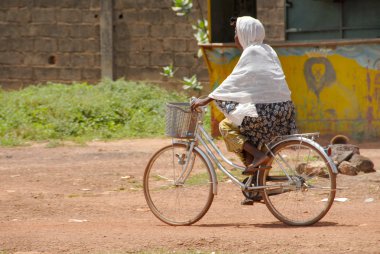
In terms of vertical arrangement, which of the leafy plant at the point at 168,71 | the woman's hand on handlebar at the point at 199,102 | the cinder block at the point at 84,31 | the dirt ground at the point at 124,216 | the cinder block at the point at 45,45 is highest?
the cinder block at the point at 84,31

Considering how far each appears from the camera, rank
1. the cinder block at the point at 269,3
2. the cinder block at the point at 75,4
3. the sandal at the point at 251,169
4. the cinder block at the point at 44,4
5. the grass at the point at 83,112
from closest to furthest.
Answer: the sandal at the point at 251,169 < the grass at the point at 83,112 < the cinder block at the point at 269,3 < the cinder block at the point at 75,4 < the cinder block at the point at 44,4

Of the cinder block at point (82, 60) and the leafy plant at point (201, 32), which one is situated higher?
the leafy plant at point (201, 32)

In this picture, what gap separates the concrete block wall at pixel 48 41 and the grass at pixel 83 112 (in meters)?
0.82

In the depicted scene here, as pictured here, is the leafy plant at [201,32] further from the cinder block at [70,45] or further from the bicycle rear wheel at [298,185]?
the bicycle rear wheel at [298,185]

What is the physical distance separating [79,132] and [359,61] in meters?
3.97

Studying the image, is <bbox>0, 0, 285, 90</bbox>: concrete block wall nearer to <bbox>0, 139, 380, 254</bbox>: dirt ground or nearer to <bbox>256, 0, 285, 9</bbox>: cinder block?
→ <bbox>256, 0, 285, 9</bbox>: cinder block

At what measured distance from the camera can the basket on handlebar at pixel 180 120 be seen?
610cm

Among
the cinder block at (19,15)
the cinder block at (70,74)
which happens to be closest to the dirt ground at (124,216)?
the cinder block at (70,74)

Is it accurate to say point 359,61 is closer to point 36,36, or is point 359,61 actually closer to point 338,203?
point 338,203

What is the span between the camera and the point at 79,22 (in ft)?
48.5

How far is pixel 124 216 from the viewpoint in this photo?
7.03 metres

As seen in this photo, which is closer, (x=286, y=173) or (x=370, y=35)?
(x=286, y=173)


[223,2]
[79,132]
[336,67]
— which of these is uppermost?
[223,2]

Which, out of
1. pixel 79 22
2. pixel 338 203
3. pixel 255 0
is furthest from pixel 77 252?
pixel 79 22
